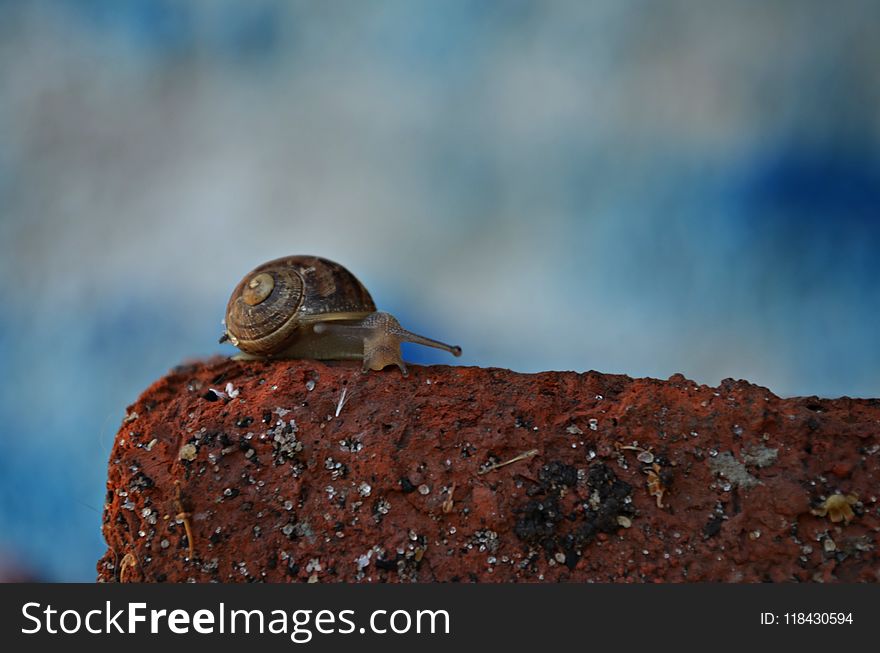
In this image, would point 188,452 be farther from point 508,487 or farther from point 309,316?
point 508,487

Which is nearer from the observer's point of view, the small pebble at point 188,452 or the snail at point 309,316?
the small pebble at point 188,452

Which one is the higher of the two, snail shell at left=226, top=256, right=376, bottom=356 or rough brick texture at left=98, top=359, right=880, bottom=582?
snail shell at left=226, top=256, right=376, bottom=356

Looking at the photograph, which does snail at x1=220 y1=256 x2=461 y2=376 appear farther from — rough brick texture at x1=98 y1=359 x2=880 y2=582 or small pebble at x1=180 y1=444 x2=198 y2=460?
small pebble at x1=180 y1=444 x2=198 y2=460

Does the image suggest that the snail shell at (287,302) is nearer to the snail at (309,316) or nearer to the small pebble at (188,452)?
the snail at (309,316)

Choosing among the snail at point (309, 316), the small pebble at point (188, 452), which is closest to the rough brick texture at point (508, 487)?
the small pebble at point (188, 452)

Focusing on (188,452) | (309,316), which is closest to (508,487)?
(188,452)

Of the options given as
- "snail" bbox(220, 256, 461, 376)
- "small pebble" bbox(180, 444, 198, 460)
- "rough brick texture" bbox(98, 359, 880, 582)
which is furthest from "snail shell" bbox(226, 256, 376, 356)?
"small pebble" bbox(180, 444, 198, 460)

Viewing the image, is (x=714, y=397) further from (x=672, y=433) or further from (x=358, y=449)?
(x=358, y=449)

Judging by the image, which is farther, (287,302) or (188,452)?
(287,302)
